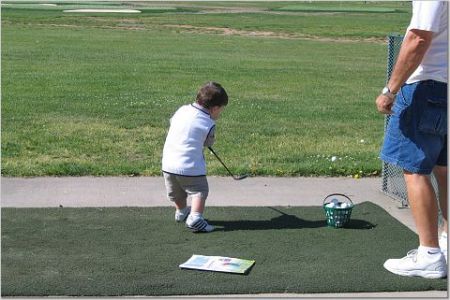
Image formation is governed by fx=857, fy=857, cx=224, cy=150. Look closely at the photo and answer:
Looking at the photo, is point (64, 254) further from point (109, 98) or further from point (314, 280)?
point (109, 98)

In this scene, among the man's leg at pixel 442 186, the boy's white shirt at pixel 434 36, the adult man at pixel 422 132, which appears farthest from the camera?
the man's leg at pixel 442 186

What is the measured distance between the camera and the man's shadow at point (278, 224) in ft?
20.4

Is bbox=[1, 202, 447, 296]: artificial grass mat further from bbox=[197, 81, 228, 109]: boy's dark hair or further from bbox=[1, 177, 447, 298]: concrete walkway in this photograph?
bbox=[197, 81, 228, 109]: boy's dark hair

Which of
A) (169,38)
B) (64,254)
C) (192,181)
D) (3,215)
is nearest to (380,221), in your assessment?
(192,181)

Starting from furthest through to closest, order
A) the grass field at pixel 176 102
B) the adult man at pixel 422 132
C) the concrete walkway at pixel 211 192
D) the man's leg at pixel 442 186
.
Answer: the grass field at pixel 176 102 < the concrete walkway at pixel 211 192 < the man's leg at pixel 442 186 < the adult man at pixel 422 132

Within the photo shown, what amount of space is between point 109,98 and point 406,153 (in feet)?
29.0

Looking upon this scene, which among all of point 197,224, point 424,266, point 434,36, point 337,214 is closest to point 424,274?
point 424,266

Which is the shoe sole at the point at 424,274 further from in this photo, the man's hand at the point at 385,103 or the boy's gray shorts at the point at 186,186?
the boy's gray shorts at the point at 186,186

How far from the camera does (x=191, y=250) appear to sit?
18.2 feet

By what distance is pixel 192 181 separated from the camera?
6145 mm

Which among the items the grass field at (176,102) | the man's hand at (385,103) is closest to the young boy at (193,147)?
A: the man's hand at (385,103)

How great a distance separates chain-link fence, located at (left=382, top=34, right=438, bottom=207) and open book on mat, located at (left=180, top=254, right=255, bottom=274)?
2215 millimetres

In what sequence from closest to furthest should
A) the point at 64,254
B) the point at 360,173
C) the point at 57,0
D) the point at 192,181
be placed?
the point at 64,254
the point at 192,181
the point at 360,173
the point at 57,0

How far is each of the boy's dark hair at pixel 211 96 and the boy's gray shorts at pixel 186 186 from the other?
0.54 metres
